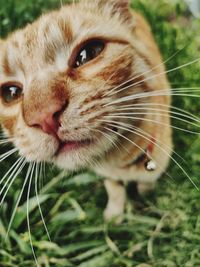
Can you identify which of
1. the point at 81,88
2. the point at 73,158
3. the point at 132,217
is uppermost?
the point at 81,88

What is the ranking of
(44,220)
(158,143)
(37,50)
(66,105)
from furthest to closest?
(44,220) < (158,143) < (37,50) < (66,105)

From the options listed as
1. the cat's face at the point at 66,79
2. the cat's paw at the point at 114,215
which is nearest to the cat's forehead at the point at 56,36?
the cat's face at the point at 66,79

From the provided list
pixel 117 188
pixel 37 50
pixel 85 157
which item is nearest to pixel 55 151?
pixel 85 157

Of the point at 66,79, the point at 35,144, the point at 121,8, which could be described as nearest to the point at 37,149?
the point at 35,144

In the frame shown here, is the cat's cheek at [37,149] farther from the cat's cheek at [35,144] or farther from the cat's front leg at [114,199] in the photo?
the cat's front leg at [114,199]

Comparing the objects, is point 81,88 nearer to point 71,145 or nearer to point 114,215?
point 71,145

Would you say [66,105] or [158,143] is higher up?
[66,105]

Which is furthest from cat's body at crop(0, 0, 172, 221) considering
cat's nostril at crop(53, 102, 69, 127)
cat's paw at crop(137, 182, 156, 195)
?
cat's paw at crop(137, 182, 156, 195)

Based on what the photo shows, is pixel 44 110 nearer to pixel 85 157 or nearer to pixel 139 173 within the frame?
pixel 85 157
